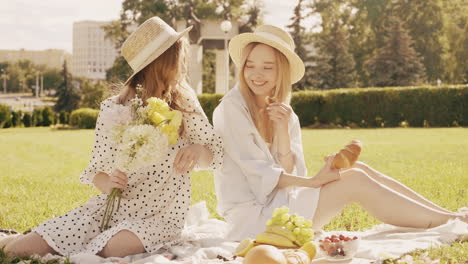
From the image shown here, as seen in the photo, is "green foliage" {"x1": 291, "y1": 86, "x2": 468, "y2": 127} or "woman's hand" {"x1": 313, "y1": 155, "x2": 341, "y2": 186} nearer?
"woman's hand" {"x1": 313, "y1": 155, "x2": 341, "y2": 186}

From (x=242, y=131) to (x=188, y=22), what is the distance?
85.4 feet

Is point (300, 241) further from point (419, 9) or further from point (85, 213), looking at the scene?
point (419, 9)

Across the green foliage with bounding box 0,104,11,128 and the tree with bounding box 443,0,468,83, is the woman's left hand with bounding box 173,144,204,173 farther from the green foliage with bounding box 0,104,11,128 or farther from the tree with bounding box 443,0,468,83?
the tree with bounding box 443,0,468,83

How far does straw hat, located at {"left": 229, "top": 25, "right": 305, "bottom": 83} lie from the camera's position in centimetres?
433

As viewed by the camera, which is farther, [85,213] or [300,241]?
[85,213]

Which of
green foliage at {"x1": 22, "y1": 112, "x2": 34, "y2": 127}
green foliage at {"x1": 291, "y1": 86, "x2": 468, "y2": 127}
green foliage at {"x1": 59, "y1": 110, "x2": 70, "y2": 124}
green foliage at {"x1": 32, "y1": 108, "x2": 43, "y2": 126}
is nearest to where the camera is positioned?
green foliage at {"x1": 291, "y1": 86, "x2": 468, "y2": 127}

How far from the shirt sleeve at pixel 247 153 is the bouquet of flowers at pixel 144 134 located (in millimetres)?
820

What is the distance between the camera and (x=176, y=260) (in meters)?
3.60

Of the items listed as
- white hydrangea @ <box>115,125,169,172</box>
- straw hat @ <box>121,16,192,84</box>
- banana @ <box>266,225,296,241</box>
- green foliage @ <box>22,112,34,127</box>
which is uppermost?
straw hat @ <box>121,16,192,84</box>

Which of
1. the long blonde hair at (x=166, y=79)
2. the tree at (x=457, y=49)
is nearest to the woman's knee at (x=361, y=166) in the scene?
the long blonde hair at (x=166, y=79)

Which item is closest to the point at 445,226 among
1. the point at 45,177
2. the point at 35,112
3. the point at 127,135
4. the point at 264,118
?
the point at 264,118

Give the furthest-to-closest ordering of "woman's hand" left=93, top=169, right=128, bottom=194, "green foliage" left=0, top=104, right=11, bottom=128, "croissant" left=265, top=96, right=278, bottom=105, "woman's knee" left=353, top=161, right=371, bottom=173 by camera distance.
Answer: "green foliage" left=0, top=104, right=11, bottom=128, "woman's knee" left=353, top=161, right=371, bottom=173, "croissant" left=265, top=96, right=278, bottom=105, "woman's hand" left=93, top=169, right=128, bottom=194

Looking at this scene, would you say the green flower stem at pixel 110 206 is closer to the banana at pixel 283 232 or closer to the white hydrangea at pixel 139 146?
the white hydrangea at pixel 139 146

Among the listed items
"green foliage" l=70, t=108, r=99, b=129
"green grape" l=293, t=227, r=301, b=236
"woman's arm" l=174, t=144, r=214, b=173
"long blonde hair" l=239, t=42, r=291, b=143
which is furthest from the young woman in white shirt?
"green foliage" l=70, t=108, r=99, b=129
